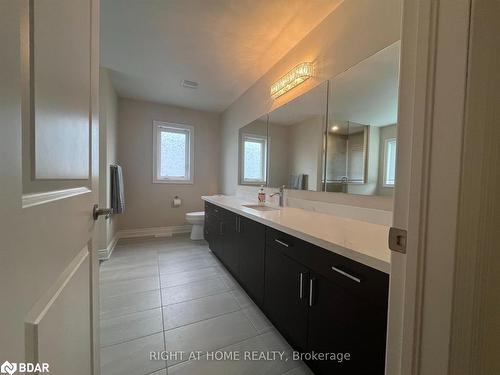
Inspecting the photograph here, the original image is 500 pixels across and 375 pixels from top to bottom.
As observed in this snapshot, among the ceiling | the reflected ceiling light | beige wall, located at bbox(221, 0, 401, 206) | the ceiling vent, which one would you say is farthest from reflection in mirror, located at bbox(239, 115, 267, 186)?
the ceiling vent

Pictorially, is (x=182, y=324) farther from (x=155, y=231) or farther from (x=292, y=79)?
(x=155, y=231)

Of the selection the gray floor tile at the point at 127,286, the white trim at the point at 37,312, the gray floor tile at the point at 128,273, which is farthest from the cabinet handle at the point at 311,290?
the gray floor tile at the point at 128,273

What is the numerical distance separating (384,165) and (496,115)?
0.94 meters

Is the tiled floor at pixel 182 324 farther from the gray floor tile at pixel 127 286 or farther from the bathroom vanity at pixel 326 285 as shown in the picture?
the bathroom vanity at pixel 326 285

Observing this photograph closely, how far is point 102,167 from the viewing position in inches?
99.7

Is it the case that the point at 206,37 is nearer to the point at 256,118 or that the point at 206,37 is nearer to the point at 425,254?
the point at 256,118

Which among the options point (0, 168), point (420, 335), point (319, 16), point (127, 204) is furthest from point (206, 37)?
point (127, 204)

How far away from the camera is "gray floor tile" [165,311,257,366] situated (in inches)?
52.1

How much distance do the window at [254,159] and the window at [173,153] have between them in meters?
1.42

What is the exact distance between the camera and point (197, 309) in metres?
1.70

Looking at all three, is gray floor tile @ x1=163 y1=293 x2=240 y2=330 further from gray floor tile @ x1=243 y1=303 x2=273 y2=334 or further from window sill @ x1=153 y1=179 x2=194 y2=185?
window sill @ x1=153 y1=179 x2=194 y2=185

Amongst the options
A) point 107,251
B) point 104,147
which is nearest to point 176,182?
point 104,147

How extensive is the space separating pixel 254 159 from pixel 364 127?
1.60 meters

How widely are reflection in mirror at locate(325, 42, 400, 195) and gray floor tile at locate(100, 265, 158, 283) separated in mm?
2116
